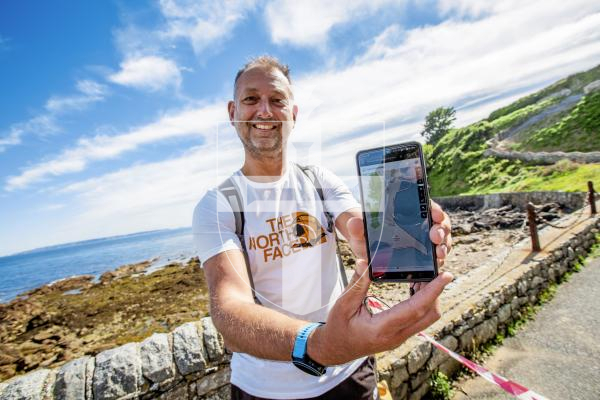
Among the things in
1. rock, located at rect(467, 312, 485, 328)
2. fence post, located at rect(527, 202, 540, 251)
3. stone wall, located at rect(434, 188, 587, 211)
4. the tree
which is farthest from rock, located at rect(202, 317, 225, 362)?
the tree

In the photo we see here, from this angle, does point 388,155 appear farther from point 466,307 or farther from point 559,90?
point 559,90

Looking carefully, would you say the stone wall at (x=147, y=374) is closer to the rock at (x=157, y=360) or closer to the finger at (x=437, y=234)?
the rock at (x=157, y=360)

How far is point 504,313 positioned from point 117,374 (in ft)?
21.5

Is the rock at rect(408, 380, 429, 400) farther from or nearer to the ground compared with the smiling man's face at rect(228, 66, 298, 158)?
nearer to the ground

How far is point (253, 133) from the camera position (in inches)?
89.7

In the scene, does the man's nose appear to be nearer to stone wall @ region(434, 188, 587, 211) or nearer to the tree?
stone wall @ region(434, 188, 587, 211)

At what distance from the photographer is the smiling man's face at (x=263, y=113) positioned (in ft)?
A: 7.45

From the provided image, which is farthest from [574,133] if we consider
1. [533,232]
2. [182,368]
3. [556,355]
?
[182,368]

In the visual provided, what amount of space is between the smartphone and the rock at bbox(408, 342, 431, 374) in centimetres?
329

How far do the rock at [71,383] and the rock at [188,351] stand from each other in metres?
0.91

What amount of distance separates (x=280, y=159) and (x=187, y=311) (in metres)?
15.3

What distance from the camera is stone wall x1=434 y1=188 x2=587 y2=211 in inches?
752

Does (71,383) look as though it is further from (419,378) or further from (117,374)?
(419,378)

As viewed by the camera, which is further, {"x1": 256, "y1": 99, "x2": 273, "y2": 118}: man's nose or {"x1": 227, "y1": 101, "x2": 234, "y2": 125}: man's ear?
{"x1": 227, "y1": 101, "x2": 234, "y2": 125}: man's ear
